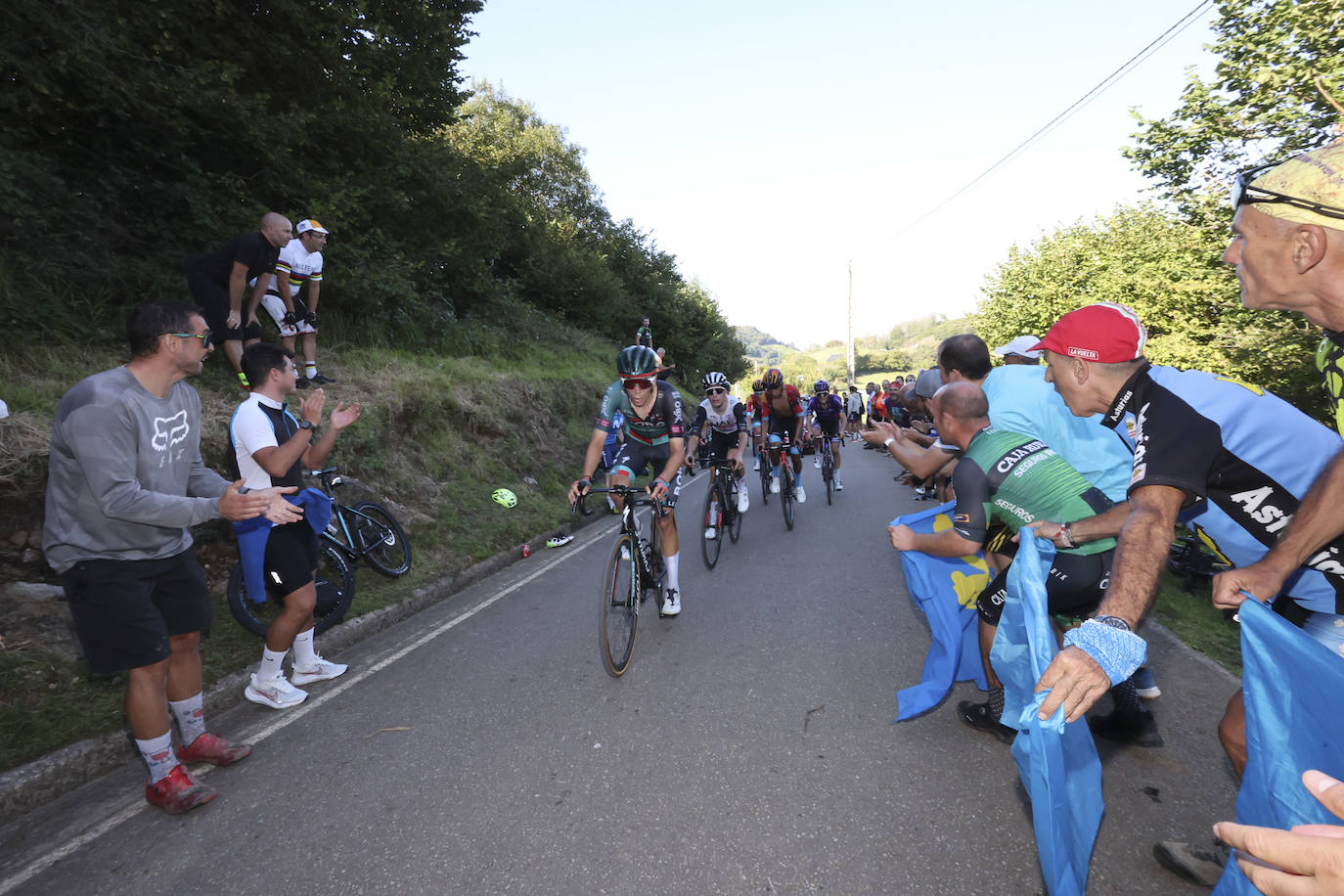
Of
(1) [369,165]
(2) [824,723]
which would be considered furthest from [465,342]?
(2) [824,723]

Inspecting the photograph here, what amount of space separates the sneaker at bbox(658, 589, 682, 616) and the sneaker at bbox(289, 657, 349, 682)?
2.48m

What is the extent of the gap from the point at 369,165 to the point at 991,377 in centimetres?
1062

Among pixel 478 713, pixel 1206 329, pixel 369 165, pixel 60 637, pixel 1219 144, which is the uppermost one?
pixel 1219 144

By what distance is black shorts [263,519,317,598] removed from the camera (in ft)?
11.9

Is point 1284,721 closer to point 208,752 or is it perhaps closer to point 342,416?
point 342,416

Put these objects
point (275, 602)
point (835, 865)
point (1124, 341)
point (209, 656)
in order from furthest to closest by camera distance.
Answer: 1. point (275, 602)
2. point (209, 656)
3. point (835, 865)
4. point (1124, 341)

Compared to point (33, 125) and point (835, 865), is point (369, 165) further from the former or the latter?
point (835, 865)

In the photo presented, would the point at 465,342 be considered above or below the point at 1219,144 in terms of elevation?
below

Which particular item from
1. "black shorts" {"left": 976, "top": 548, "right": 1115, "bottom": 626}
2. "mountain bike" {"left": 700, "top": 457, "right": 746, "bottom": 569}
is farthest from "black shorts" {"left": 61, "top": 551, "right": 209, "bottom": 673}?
"mountain bike" {"left": 700, "top": 457, "right": 746, "bottom": 569}

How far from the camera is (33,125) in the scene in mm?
6652

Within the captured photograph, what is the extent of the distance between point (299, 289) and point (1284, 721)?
9.21m

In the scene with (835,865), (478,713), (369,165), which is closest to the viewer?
(835,865)

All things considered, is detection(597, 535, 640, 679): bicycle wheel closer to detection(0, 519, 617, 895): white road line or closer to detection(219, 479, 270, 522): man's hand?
detection(0, 519, 617, 895): white road line

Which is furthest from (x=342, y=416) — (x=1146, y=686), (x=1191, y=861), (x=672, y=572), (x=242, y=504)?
(x=1146, y=686)
